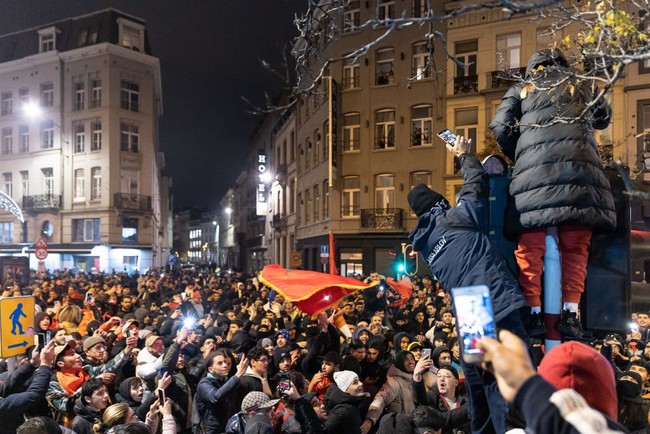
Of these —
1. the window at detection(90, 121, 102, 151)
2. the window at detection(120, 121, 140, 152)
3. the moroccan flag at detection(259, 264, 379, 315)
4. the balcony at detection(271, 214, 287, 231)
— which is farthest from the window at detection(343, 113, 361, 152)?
the window at detection(90, 121, 102, 151)

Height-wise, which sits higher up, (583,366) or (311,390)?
(583,366)

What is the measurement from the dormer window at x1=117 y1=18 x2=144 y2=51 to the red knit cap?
1701 inches

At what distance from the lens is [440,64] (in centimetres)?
2706

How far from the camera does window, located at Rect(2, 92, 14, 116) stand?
4206 centimetres

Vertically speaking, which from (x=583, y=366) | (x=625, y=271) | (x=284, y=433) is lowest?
(x=284, y=433)

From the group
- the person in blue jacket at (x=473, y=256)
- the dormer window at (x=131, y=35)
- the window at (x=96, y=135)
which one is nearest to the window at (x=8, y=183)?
the window at (x=96, y=135)

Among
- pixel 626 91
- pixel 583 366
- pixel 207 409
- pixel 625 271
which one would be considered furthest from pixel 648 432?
pixel 626 91

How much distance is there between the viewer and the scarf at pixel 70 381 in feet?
17.3

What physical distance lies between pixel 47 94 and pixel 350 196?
2783 cm

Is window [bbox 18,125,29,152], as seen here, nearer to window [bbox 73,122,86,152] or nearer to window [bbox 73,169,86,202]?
window [bbox 73,122,86,152]

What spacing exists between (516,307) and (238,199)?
74566 mm

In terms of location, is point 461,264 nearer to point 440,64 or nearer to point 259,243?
point 440,64

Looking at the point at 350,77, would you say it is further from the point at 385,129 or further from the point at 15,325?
the point at 15,325

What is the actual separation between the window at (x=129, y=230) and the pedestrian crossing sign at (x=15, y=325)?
35346 millimetres
